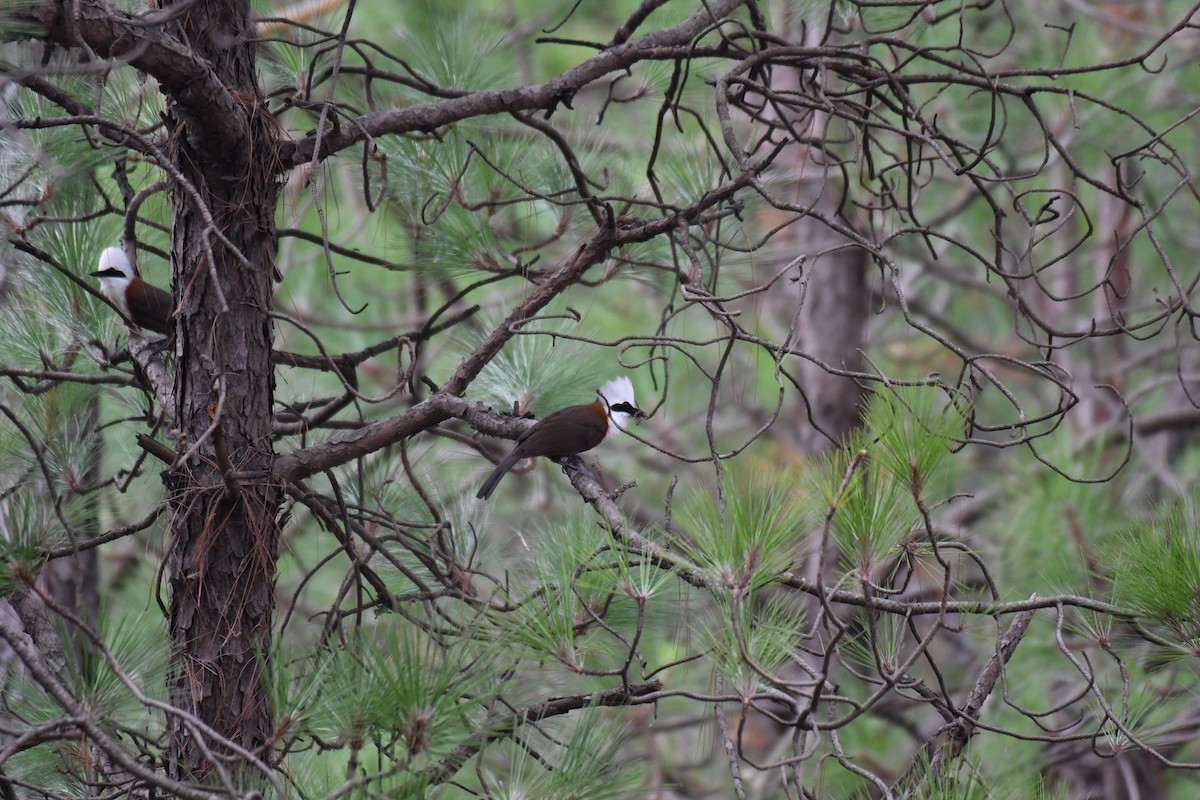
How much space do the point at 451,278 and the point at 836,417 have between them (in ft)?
9.13

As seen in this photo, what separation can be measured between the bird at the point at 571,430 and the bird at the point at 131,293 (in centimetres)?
91

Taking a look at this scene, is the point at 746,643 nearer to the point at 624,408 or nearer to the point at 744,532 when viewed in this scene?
the point at 744,532

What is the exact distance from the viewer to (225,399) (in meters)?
1.83

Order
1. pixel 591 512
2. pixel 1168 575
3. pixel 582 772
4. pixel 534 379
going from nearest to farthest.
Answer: pixel 582 772, pixel 1168 575, pixel 591 512, pixel 534 379

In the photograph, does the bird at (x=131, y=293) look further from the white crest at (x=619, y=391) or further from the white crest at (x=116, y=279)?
the white crest at (x=619, y=391)

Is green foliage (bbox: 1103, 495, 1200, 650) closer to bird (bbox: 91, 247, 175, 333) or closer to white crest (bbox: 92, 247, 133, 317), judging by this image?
bird (bbox: 91, 247, 175, 333)

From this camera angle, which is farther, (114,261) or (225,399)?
(114,261)

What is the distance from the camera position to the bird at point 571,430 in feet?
8.46

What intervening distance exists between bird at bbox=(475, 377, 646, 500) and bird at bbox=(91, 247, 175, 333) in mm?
911

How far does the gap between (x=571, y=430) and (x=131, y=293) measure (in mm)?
1178

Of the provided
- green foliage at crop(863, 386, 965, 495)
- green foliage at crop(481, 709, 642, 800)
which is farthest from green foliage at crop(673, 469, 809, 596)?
green foliage at crop(481, 709, 642, 800)

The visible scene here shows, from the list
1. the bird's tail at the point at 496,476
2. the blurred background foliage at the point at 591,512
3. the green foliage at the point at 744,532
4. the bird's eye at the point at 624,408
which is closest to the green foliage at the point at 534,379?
the blurred background foliage at the point at 591,512

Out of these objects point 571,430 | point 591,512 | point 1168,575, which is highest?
point 571,430

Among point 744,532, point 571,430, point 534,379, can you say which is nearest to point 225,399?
point 534,379
